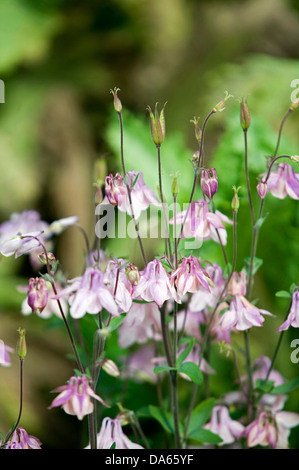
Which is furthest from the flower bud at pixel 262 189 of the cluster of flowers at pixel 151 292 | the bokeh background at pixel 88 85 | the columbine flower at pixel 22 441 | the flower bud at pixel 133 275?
the bokeh background at pixel 88 85

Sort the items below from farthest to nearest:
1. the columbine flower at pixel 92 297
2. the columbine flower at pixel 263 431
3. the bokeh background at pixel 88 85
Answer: the bokeh background at pixel 88 85 → the columbine flower at pixel 263 431 → the columbine flower at pixel 92 297

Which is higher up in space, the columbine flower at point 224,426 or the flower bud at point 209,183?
the flower bud at point 209,183

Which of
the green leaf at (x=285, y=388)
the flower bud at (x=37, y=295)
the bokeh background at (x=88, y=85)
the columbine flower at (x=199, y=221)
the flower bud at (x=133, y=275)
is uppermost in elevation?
the bokeh background at (x=88, y=85)

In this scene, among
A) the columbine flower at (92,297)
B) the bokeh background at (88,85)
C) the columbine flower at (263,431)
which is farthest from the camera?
the bokeh background at (88,85)

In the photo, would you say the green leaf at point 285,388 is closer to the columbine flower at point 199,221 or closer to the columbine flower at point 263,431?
the columbine flower at point 263,431

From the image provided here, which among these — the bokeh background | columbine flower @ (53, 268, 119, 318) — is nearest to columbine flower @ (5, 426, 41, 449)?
columbine flower @ (53, 268, 119, 318)

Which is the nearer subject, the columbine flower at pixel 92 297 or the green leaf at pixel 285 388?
the columbine flower at pixel 92 297

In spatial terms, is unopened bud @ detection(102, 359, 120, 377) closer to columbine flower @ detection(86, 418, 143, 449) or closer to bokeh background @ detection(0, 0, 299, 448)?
columbine flower @ detection(86, 418, 143, 449)
